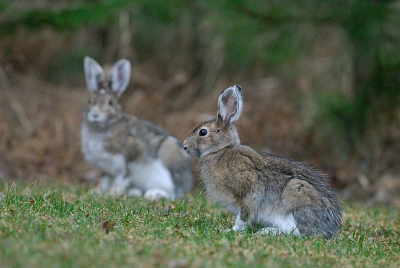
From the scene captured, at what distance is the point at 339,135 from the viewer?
13852mm

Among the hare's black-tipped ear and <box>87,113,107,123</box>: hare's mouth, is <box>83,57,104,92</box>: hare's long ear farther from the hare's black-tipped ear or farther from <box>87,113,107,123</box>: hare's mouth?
the hare's black-tipped ear

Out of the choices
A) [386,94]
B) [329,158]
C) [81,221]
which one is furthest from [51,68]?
[81,221]

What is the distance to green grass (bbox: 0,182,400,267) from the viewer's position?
469 cm

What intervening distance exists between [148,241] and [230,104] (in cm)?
233

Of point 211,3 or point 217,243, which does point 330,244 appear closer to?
point 217,243

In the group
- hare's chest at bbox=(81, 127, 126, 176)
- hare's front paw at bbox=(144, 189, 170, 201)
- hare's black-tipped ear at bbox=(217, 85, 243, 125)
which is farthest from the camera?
hare's chest at bbox=(81, 127, 126, 176)

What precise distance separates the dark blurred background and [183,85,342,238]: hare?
5640 mm

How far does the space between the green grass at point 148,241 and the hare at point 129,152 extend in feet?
9.95

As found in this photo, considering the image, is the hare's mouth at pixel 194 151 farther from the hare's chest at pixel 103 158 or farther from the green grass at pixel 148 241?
the hare's chest at pixel 103 158

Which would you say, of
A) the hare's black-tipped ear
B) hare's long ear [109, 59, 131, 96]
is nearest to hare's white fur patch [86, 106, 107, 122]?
hare's long ear [109, 59, 131, 96]

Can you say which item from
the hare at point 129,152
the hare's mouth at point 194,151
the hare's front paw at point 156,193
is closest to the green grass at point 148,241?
the hare's mouth at point 194,151

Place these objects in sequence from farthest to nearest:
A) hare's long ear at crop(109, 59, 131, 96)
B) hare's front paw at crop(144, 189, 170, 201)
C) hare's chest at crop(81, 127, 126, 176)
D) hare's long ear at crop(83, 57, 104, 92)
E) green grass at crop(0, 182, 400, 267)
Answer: hare's long ear at crop(109, 59, 131, 96), hare's long ear at crop(83, 57, 104, 92), hare's chest at crop(81, 127, 126, 176), hare's front paw at crop(144, 189, 170, 201), green grass at crop(0, 182, 400, 267)

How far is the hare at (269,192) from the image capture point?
21.0 feet

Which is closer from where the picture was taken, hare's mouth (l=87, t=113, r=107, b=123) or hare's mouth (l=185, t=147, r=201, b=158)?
hare's mouth (l=185, t=147, r=201, b=158)
